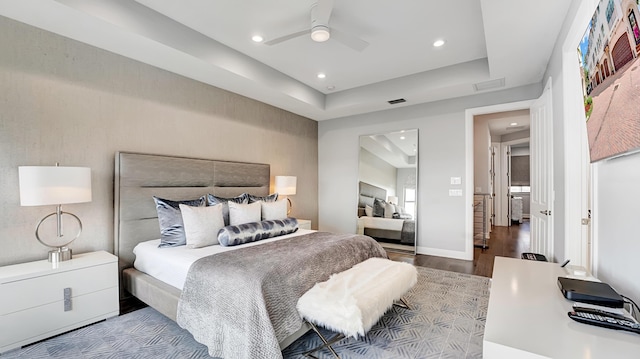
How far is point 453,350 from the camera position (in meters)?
2.04

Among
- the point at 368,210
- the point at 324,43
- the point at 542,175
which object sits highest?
the point at 324,43

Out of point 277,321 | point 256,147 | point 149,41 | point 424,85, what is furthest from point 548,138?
point 149,41

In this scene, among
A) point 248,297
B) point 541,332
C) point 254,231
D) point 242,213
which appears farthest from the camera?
point 242,213

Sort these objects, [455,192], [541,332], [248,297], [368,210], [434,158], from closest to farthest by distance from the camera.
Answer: [541,332] < [248,297] < [455,192] < [434,158] < [368,210]

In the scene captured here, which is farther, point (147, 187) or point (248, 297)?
point (147, 187)

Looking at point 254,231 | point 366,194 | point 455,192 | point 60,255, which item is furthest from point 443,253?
point 60,255

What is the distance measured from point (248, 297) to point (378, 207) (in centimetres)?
368

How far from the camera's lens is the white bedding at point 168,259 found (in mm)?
2318

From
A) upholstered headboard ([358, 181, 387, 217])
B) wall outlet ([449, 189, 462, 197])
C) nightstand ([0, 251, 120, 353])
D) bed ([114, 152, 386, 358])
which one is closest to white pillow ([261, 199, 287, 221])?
bed ([114, 152, 386, 358])

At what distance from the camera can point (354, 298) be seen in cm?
189

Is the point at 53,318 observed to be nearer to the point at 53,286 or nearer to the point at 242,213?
the point at 53,286

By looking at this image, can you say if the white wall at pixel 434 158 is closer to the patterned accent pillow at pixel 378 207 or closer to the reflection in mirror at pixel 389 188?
the reflection in mirror at pixel 389 188

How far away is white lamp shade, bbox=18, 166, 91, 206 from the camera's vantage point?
2.14 metres

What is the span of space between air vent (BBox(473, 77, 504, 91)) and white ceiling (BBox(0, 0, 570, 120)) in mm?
88
